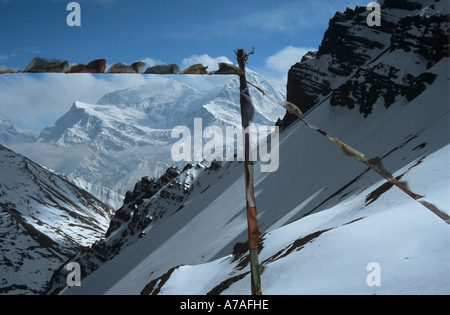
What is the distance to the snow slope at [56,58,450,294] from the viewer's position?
8.49 m

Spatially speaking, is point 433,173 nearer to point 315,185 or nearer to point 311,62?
point 315,185

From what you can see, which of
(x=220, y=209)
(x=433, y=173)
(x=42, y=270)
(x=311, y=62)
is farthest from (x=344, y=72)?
(x=42, y=270)

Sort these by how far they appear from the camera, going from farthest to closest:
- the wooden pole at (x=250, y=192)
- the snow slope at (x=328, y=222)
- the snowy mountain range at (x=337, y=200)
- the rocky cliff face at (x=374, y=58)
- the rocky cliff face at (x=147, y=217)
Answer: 1. the rocky cliff face at (x=147, y=217)
2. the rocky cliff face at (x=374, y=58)
3. the snowy mountain range at (x=337, y=200)
4. the snow slope at (x=328, y=222)
5. the wooden pole at (x=250, y=192)

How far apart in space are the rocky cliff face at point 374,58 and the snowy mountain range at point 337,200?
32 cm

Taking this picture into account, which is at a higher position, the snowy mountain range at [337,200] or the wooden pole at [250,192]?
the snowy mountain range at [337,200]

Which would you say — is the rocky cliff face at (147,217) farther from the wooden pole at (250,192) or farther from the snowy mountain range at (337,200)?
the wooden pole at (250,192)

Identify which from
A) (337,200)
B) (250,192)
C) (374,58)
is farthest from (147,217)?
(250,192)

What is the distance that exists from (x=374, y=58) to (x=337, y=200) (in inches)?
3174

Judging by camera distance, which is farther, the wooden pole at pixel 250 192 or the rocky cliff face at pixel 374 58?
the rocky cliff face at pixel 374 58

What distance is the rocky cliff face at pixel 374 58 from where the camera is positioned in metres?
70.8

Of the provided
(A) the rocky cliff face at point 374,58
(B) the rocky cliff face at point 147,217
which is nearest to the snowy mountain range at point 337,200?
(A) the rocky cliff face at point 374,58

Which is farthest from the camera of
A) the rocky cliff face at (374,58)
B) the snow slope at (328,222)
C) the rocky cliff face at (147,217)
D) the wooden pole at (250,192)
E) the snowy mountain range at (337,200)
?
the rocky cliff face at (147,217)

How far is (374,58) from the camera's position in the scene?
103562 mm

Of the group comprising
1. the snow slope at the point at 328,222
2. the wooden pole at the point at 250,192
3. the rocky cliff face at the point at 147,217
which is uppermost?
the rocky cliff face at the point at 147,217
